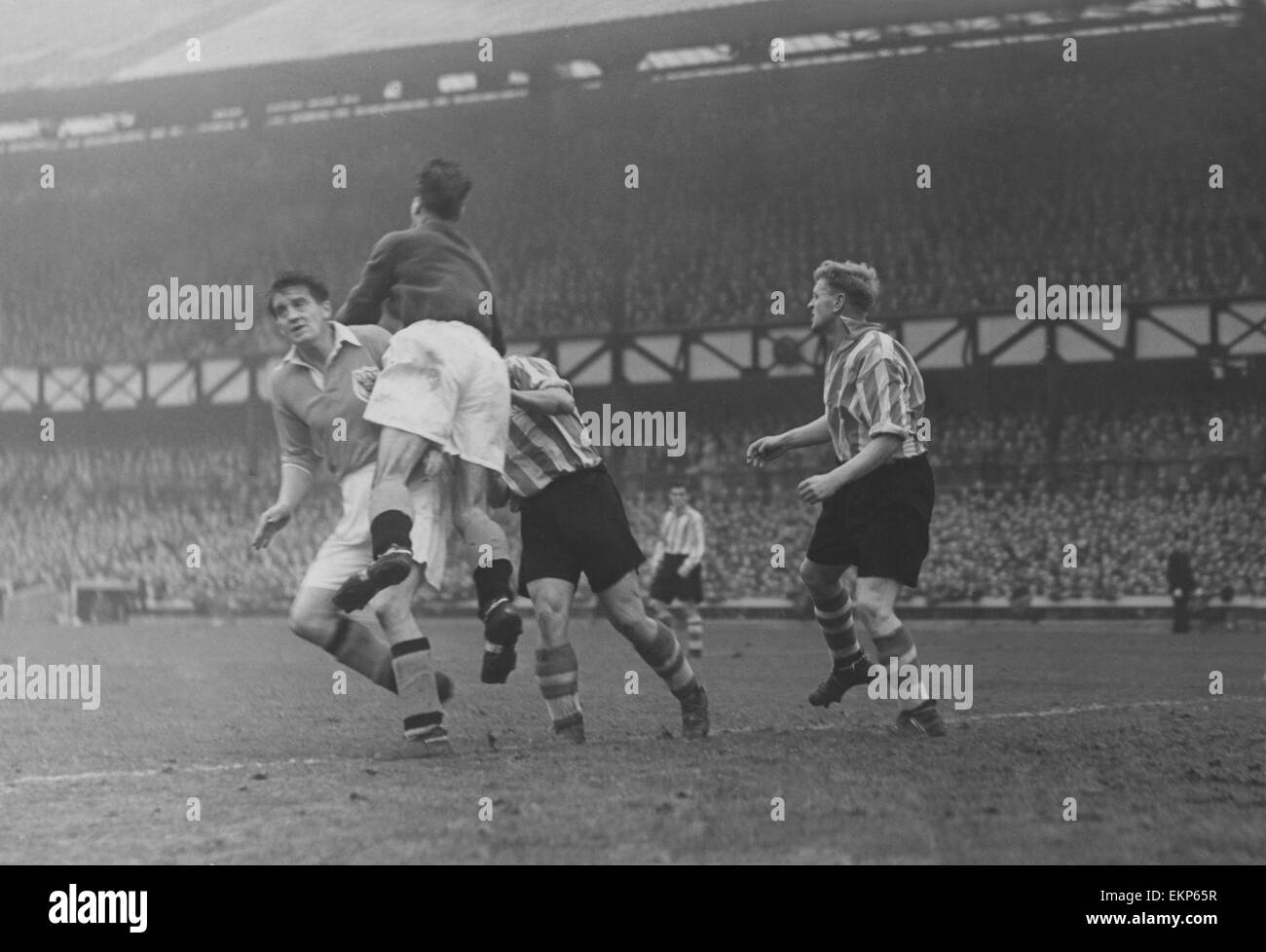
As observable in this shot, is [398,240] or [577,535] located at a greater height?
[398,240]

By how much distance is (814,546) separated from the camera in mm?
5699

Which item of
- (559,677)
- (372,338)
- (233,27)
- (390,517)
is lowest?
(559,677)

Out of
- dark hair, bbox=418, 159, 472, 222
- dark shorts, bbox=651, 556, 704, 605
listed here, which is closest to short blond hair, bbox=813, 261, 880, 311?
dark hair, bbox=418, 159, 472, 222

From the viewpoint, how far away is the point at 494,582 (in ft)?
16.4

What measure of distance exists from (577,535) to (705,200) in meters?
13.4

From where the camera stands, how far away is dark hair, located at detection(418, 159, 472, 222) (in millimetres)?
5297

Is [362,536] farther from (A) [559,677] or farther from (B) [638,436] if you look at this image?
(B) [638,436]

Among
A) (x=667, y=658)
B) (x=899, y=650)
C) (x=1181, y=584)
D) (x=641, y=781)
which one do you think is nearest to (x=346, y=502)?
(x=667, y=658)

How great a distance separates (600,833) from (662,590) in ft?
28.4

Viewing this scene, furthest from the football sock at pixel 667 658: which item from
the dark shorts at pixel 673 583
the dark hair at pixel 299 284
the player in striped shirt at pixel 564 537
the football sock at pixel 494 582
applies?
the dark shorts at pixel 673 583

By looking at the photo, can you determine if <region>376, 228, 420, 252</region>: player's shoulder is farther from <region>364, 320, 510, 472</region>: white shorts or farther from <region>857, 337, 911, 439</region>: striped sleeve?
<region>857, 337, 911, 439</region>: striped sleeve

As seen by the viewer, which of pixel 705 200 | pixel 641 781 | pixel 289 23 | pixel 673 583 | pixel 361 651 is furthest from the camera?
pixel 705 200

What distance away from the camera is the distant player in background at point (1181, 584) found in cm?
1494
